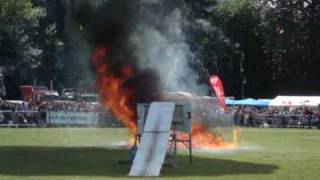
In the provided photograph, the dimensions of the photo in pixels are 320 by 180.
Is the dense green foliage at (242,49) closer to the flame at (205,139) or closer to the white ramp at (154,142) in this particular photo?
the flame at (205,139)

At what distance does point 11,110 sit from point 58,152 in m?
30.1

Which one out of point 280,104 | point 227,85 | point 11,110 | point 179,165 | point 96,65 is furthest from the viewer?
point 227,85

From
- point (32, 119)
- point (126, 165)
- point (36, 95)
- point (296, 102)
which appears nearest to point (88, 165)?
point (126, 165)

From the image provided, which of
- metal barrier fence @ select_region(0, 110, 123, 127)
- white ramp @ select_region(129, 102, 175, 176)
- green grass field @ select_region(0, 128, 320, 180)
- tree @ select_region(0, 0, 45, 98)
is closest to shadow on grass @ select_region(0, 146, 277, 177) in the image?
green grass field @ select_region(0, 128, 320, 180)

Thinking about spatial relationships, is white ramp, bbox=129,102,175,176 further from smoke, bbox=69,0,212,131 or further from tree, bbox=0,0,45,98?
tree, bbox=0,0,45,98

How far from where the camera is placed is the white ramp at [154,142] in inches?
832

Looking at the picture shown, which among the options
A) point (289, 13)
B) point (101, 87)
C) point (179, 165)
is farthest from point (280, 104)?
point (179, 165)

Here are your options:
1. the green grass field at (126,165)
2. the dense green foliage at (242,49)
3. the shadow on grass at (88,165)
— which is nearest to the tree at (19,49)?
the dense green foliage at (242,49)

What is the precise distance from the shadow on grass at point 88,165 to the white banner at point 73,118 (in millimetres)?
26472

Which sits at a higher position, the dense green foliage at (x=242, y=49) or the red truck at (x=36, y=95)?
the dense green foliage at (x=242, y=49)

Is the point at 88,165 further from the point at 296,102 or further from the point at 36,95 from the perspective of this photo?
the point at 36,95

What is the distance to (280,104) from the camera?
245ft

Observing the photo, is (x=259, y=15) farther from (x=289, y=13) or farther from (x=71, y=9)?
(x=71, y=9)

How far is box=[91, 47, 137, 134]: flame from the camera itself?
31.7 m
